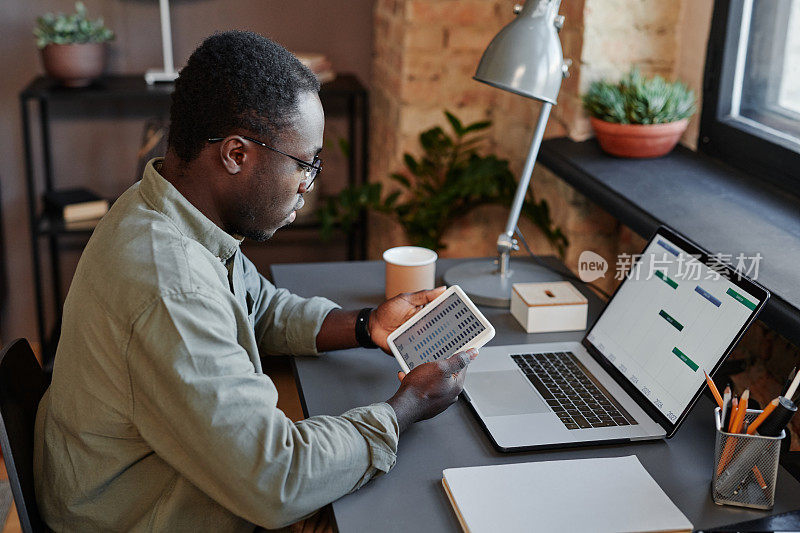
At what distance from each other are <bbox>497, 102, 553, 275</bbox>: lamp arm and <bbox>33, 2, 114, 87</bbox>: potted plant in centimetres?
157

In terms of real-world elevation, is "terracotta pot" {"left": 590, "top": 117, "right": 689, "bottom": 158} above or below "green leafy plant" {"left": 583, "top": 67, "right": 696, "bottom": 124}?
below

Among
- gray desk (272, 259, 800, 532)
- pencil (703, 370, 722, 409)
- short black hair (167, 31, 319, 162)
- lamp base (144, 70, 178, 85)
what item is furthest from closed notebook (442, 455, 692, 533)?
lamp base (144, 70, 178, 85)

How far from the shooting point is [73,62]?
2.50m

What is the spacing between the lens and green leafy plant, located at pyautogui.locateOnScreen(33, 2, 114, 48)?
250 cm

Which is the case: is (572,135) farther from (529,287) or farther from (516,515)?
(516,515)

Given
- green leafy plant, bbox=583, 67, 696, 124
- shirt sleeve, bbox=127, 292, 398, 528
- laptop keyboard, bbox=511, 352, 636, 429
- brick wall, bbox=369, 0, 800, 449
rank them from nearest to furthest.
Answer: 1. shirt sleeve, bbox=127, 292, 398, 528
2. laptop keyboard, bbox=511, 352, 636, 429
3. green leafy plant, bbox=583, 67, 696, 124
4. brick wall, bbox=369, 0, 800, 449

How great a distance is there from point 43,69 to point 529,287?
1.98m

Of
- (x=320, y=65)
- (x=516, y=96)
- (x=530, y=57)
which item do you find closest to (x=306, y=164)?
(x=530, y=57)

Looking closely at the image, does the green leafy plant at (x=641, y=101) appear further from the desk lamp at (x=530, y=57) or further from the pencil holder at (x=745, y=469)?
the pencil holder at (x=745, y=469)

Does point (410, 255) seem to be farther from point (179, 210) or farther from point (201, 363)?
point (201, 363)

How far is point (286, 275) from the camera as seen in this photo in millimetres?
1708

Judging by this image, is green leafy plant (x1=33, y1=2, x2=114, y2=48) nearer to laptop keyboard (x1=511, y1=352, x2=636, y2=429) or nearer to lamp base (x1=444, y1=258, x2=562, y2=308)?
lamp base (x1=444, y1=258, x2=562, y2=308)

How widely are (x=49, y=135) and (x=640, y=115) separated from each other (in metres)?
1.95

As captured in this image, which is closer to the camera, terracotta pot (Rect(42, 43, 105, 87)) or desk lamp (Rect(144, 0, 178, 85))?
terracotta pot (Rect(42, 43, 105, 87))
